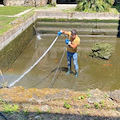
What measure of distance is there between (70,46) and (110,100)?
2300 millimetres

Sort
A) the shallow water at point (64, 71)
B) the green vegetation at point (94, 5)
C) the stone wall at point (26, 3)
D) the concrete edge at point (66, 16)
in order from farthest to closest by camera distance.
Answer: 1. the stone wall at point (26, 3)
2. the green vegetation at point (94, 5)
3. the concrete edge at point (66, 16)
4. the shallow water at point (64, 71)

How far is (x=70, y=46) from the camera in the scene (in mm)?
5074

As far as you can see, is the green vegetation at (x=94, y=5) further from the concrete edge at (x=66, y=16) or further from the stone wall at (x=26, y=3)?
the stone wall at (x=26, y=3)

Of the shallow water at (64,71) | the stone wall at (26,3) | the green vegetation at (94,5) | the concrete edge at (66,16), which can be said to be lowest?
the shallow water at (64,71)

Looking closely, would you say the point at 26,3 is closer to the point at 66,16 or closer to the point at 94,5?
the point at 66,16

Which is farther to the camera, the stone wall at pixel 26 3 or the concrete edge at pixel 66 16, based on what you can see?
the stone wall at pixel 26 3

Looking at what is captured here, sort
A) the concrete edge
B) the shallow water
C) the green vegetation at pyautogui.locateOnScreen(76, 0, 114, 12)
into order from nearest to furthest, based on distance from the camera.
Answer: the shallow water → the concrete edge → the green vegetation at pyautogui.locateOnScreen(76, 0, 114, 12)

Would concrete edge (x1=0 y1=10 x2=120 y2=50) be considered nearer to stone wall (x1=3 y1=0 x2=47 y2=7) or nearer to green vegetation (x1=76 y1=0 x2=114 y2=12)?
green vegetation (x1=76 y1=0 x2=114 y2=12)

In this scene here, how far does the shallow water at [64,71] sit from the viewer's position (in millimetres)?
5133

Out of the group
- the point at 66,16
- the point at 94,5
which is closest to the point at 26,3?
the point at 66,16

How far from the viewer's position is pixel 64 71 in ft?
19.6

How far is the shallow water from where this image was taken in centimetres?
513

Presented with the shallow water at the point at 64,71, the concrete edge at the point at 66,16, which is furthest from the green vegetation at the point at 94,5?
the shallow water at the point at 64,71

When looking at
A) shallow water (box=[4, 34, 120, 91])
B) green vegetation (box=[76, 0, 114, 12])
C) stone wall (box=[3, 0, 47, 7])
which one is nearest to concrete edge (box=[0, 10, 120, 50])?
green vegetation (box=[76, 0, 114, 12])
